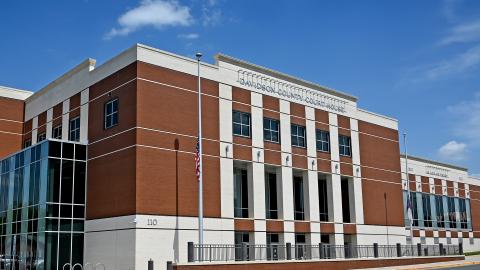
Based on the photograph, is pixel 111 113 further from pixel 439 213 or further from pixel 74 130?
pixel 439 213

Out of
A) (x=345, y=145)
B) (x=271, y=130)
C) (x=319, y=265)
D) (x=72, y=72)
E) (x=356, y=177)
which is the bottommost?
(x=319, y=265)

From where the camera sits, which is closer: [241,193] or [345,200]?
[241,193]

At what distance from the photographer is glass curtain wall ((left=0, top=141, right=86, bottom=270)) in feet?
111

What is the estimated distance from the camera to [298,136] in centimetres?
4253

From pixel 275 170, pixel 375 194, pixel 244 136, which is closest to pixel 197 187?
pixel 244 136

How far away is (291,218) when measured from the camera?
40.3 meters

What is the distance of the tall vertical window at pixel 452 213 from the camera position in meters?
69.1

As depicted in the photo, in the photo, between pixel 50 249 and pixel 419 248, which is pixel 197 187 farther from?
pixel 419 248

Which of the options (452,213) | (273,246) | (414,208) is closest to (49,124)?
(273,246)

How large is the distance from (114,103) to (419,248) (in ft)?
94.8

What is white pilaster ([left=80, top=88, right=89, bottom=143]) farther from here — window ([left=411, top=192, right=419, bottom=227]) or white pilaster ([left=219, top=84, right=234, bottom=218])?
window ([left=411, top=192, right=419, bottom=227])

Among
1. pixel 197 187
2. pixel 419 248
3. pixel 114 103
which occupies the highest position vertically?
A: pixel 114 103

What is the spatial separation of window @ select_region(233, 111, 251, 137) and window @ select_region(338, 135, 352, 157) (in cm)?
1064

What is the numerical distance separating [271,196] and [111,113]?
1342 centimetres
